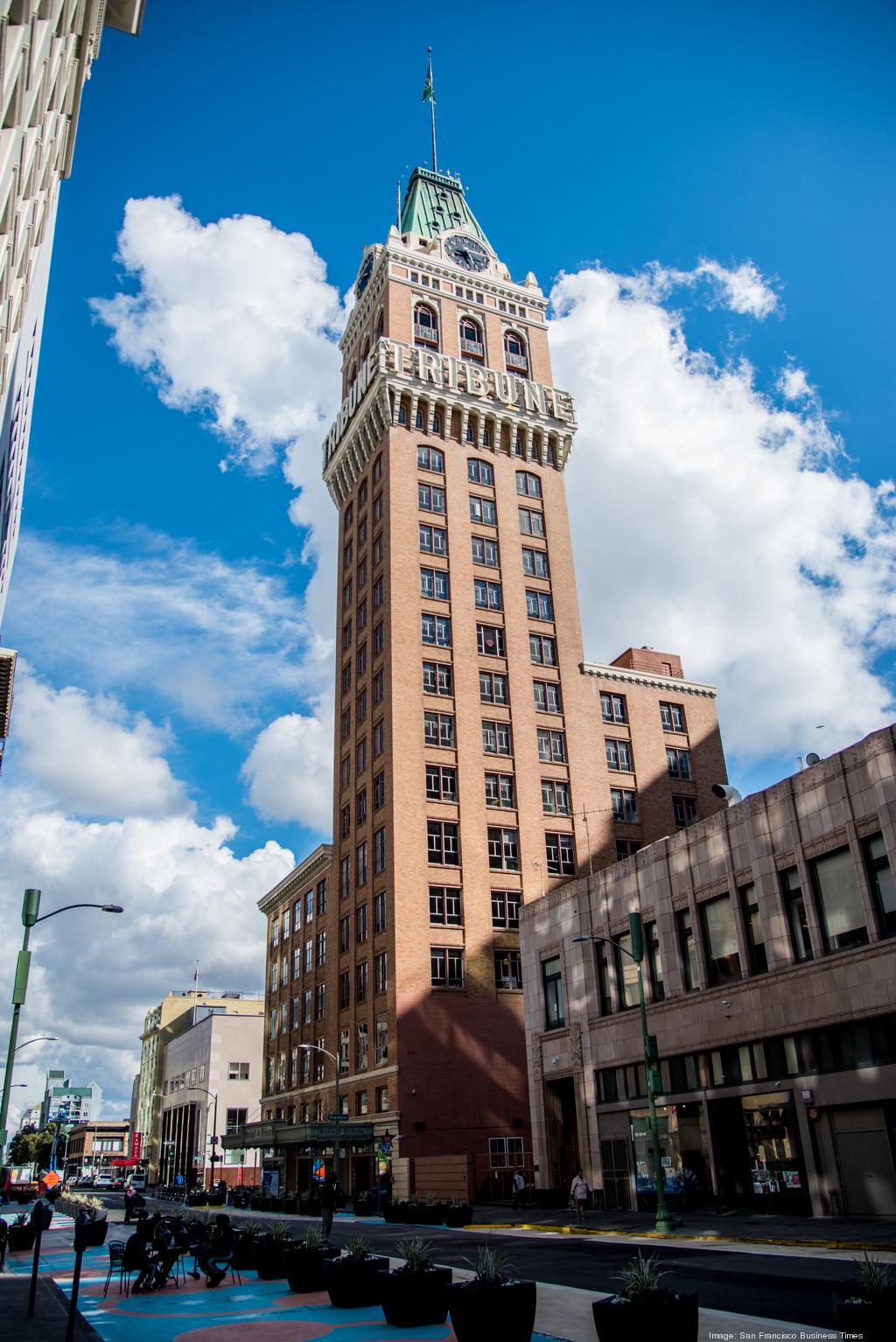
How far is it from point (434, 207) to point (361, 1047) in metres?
70.4

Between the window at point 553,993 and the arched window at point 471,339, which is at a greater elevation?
the arched window at point 471,339

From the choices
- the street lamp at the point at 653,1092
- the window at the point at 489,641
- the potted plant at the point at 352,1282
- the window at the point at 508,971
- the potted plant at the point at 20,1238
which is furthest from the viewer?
the window at the point at 489,641

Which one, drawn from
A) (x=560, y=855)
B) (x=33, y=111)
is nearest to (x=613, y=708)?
(x=560, y=855)

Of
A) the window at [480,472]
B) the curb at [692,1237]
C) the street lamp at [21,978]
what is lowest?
the curb at [692,1237]

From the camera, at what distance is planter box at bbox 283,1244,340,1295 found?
18.3 m

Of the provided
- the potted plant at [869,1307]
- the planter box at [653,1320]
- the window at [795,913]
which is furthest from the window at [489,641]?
the potted plant at [869,1307]

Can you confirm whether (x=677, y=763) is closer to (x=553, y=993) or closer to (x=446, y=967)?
(x=446, y=967)

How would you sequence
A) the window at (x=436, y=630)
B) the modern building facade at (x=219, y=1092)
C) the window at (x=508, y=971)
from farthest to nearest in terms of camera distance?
the modern building facade at (x=219, y=1092), the window at (x=436, y=630), the window at (x=508, y=971)

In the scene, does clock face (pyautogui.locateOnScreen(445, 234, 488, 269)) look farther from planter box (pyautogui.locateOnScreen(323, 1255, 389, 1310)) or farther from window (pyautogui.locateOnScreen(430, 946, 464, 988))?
planter box (pyautogui.locateOnScreen(323, 1255, 389, 1310))

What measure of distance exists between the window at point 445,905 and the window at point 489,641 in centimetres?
1608

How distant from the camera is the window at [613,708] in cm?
6900

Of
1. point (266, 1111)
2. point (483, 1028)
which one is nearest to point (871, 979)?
point (483, 1028)

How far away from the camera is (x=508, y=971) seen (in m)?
58.8

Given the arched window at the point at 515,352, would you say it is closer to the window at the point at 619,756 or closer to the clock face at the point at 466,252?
the clock face at the point at 466,252
